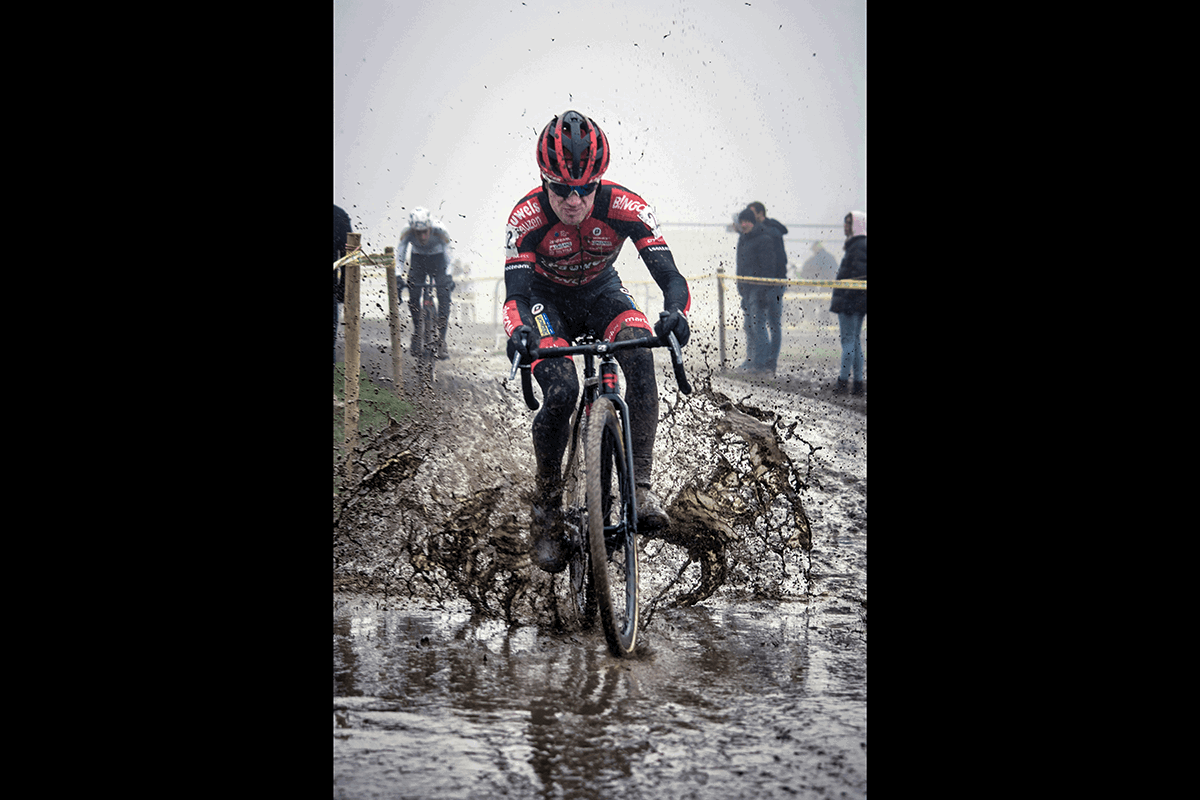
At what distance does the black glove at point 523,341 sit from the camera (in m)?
4.38

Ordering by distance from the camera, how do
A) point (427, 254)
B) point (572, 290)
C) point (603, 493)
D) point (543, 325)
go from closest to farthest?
point (603, 493), point (543, 325), point (572, 290), point (427, 254)

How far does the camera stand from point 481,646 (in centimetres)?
443

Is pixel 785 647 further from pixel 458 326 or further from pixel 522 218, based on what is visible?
pixel 458 326

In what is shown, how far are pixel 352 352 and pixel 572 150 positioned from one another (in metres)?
2.92

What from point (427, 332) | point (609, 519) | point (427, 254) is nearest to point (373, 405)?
point (427, 332)

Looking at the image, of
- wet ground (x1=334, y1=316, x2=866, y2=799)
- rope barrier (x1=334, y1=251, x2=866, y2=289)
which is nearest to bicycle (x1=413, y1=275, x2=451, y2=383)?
rope barrier (x1=334, y1=251, x2=866, y2=289)

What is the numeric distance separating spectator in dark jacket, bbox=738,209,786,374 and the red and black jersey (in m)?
7.80

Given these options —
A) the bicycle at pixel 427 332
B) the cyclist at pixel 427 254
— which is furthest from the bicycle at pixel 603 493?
the cyclist at pixel 427 254

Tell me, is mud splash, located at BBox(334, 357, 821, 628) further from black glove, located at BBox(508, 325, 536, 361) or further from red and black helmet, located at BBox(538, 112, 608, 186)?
red and black helmet, located at BBox(538, 112, 608, 186)

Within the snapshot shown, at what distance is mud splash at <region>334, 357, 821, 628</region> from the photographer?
5.18 metres

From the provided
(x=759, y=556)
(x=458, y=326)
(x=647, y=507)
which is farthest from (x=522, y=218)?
(x=458, y=326)

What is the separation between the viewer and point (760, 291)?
1301 centimetres

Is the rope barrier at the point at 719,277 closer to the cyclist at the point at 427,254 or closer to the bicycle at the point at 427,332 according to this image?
the bicycle at the point at 427,332

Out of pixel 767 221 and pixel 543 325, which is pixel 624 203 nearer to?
pixel 543 325
